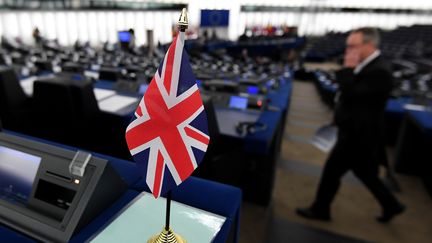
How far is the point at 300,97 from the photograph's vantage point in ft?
27.9

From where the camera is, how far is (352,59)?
2.08 meters

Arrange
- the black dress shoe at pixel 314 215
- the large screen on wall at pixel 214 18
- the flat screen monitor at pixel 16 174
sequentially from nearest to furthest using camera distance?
the flat screen monitor at pixel 16 174
the black dress shoe at pixel 314 215
the large screen on wall at pixel 214 18

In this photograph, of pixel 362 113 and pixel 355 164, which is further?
pixel 355 164

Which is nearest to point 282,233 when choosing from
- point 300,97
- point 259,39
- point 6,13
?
point 300,97

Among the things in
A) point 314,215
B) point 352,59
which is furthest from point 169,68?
point 314,215

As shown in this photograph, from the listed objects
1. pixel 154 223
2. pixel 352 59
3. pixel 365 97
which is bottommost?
pixel 154 223

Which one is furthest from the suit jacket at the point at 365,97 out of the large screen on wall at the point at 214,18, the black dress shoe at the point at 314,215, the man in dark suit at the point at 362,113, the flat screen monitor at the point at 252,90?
the large screen on wall at the point at 214,18

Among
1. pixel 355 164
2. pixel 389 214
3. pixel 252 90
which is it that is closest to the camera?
pixel 355 164

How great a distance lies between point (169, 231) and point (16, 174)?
0.66 metres

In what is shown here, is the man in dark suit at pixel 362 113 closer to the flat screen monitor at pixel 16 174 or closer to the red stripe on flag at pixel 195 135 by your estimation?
the red stripe on flag at pixel 195 135

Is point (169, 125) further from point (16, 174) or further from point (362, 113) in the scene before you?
point (362, 113)

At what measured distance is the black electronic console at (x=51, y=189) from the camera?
900 millimetres

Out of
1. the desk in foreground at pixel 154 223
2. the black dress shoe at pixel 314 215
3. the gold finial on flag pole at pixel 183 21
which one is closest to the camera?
the gold finial on flag pole at pixel 183 21

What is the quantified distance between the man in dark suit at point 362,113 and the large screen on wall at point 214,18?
2.39 m
